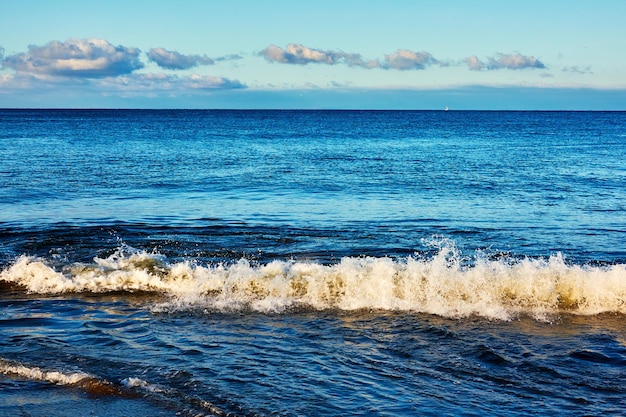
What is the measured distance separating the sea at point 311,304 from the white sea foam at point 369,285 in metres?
0.04

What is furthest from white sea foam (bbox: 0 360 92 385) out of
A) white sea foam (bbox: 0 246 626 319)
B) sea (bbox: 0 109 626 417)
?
white sea foam (bbox: 0 246 626 319)

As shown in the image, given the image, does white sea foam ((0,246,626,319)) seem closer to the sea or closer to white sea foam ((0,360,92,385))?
the sea

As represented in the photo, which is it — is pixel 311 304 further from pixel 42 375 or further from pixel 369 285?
pixel 42 375

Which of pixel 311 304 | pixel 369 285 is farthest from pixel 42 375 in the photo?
pixel 369 285

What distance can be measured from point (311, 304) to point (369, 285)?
1.39m

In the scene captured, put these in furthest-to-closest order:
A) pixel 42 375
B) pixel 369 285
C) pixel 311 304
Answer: pixel 369 285 → pixel 311 304 → pixel 42 375

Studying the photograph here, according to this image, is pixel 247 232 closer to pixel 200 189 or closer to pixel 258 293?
pixel 258 293

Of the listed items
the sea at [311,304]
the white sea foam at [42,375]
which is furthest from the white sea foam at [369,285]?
the white sea foam at [42,375]

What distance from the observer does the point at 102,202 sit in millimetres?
24797

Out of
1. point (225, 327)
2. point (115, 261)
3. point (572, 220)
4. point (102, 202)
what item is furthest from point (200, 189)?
point (225, 327)

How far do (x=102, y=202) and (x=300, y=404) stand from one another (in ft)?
63.0

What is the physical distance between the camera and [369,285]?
12836 mm

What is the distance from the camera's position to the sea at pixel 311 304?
7.85m

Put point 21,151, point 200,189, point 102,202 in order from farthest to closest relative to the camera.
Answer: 1. point 21,151
2. point 200,189
3. point 102,202
